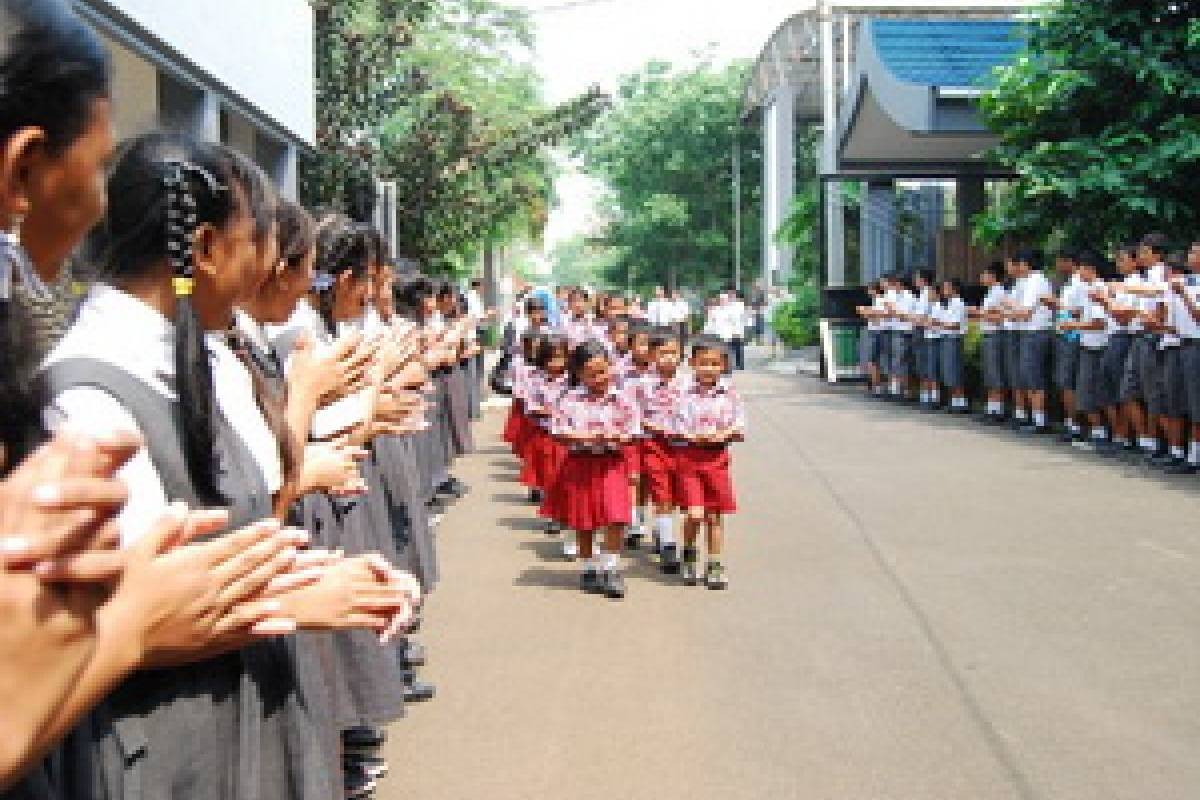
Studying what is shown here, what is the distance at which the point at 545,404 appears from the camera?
9281mm

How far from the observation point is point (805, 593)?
7.02m

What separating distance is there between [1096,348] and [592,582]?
739 cm

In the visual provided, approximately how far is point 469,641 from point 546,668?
62cm

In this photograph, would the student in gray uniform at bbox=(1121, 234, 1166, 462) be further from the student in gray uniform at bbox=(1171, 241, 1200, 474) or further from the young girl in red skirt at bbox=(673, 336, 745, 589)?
the young girl in red skirt at bbox=(673, 336, 745, 589)

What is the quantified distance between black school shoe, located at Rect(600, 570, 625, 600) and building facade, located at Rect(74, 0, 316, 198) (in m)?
3.16

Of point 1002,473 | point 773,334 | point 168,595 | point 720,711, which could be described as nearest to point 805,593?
point 720,711

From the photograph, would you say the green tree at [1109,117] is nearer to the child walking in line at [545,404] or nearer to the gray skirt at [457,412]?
the gray skirt at [457,412]

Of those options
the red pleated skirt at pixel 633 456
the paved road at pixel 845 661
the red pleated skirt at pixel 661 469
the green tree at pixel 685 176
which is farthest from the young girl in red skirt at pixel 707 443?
the green tree at pixel 685 176

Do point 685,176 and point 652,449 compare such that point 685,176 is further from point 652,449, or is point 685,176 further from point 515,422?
point 652,449

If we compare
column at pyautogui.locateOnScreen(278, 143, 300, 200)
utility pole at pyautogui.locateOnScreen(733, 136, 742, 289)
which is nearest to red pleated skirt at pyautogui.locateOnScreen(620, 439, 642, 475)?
column at pyautogui.locateOnScreen(278, 143, 300, 200)

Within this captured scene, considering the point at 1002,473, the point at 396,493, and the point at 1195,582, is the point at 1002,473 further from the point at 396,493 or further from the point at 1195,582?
the point at 396,493

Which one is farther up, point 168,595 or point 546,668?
point 168,595

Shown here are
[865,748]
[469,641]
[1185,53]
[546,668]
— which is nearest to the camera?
[865,748]

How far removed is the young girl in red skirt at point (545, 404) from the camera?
907 cm
